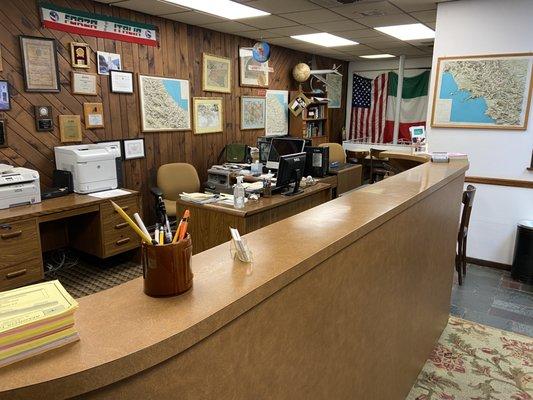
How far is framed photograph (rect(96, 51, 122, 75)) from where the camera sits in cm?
395

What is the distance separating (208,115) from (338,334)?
14.6ft

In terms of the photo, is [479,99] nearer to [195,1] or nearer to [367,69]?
[195,1]

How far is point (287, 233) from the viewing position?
1214mm

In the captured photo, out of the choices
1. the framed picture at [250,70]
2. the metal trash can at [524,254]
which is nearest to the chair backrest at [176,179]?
the framed picture at [250,70]

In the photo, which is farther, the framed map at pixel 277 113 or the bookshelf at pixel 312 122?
the bookshelf at pixel 312 122

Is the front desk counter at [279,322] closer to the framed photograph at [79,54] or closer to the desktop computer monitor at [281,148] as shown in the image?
the desktop computer monitor at [281,148]

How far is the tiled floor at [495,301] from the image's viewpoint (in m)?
3.04

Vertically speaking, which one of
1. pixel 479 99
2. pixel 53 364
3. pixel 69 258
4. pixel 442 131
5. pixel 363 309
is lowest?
pixel 69 258

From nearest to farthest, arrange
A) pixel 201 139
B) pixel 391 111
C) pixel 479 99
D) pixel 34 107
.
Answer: pixel 34 107 < pixel 479 99 < pixel 201 139 < pixel 391 111

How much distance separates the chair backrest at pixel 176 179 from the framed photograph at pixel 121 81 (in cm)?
93

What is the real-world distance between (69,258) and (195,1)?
9.61 feet

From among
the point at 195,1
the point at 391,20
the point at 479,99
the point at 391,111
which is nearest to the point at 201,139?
the point at 195,1

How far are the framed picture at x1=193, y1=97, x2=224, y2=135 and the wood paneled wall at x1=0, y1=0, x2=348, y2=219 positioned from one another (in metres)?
0.08

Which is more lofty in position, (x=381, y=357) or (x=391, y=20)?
(x=391, y=20)
